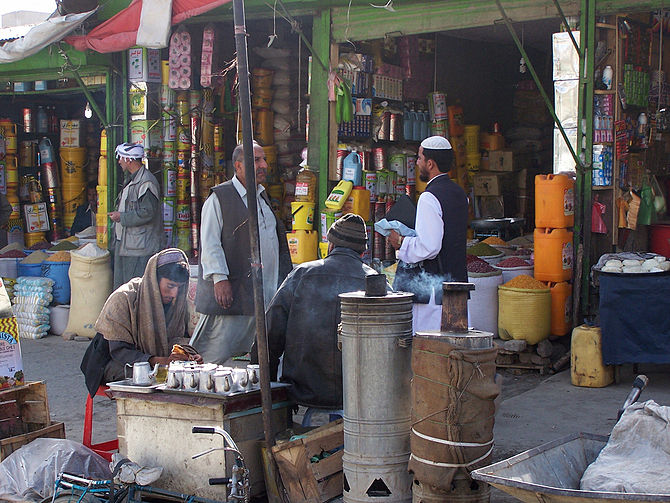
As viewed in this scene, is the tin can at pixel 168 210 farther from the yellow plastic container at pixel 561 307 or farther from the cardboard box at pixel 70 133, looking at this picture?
the yellow plastic container at pixel 561 307

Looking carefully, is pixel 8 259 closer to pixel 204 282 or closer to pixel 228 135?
pixel 228 135

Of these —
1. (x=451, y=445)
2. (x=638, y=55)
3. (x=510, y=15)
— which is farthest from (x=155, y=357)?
(x=638, y=55)

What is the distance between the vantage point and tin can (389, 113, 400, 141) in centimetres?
889

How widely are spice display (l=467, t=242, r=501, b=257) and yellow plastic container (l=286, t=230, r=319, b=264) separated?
1501 mm

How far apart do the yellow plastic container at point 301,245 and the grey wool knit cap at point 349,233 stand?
3556 millimetres

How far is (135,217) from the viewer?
341 inches

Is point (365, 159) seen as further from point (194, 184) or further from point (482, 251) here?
point (194, 184)

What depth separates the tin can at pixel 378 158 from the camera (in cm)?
870

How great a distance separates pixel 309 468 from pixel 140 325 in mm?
1410

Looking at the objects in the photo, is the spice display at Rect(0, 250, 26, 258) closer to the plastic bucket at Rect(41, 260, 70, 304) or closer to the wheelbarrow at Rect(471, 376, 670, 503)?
the plastic bucket at Rect(41, 260, 70, 304)

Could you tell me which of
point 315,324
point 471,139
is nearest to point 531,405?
point 315,324

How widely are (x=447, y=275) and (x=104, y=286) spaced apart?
516cm

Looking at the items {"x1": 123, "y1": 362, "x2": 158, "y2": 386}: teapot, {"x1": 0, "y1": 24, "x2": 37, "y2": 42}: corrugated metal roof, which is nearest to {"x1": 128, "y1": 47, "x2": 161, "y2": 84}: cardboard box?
{"x1": 0, "y1": 24, "x2": 37, "y2": 42}: corrugated metal roof

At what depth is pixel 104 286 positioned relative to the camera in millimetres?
9156
